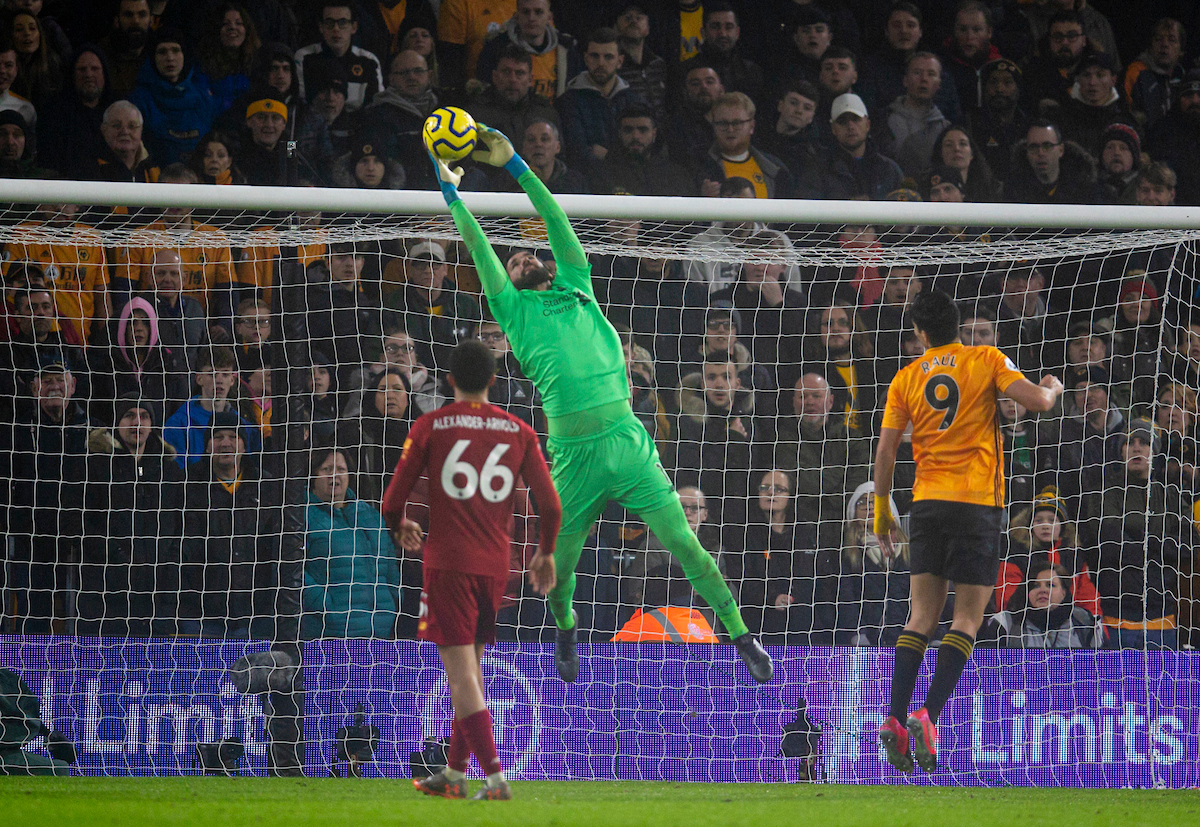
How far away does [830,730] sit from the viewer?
6.59 m

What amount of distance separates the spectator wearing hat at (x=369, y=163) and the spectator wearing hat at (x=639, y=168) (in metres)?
1.40

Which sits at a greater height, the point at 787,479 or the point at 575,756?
the point at 787,479

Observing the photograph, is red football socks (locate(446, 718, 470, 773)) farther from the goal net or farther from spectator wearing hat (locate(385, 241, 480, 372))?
spectator wearing hat (locate(385, 241, 480, 372))

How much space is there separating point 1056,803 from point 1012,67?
5924mm

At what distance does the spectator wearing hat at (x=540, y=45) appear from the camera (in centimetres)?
890

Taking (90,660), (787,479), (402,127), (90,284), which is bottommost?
(90,660)

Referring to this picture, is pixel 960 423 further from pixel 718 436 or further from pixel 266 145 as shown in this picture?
pixel 266 145

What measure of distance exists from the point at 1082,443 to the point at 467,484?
177 inches

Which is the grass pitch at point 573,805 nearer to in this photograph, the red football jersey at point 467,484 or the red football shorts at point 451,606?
the red football shorts at point 451,606

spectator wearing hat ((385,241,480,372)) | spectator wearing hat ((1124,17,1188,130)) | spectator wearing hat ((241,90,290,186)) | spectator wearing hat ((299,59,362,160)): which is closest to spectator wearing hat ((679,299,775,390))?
spectator wearing hat ((385,241,480,372))

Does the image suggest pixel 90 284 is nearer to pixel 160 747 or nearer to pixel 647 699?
pixel 160 747

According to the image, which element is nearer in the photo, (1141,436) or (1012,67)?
(1141,436)

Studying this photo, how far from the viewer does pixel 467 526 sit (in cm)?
482

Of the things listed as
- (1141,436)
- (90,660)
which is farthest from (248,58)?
(1141,436)
